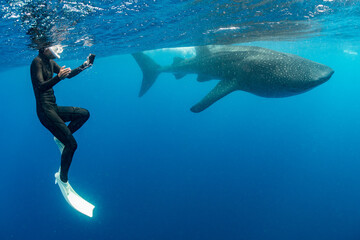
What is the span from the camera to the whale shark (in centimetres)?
575

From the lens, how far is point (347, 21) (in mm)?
13047

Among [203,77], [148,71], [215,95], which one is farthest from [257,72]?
[148,71]

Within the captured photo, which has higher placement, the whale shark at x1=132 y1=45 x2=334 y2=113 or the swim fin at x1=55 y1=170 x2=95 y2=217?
the whale shark at x1=132 y1=45 x2=334 y2=113

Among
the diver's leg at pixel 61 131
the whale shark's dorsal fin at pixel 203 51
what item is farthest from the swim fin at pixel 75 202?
the whale shark's dorsal fin at pixel 203 51

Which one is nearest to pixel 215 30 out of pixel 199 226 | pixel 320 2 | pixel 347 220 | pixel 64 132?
pixel 320 2

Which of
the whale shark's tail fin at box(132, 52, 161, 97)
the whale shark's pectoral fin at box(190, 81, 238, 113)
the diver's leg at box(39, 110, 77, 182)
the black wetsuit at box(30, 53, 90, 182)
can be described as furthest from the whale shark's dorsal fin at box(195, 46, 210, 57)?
the diver's leg at box(39, 110, 77, 182)

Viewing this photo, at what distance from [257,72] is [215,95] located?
1.33 metres

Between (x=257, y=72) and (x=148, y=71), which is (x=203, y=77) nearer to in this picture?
(x=257, y=72)

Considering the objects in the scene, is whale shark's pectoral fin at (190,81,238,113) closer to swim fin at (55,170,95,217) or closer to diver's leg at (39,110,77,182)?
diver's leg at (39,110,77,182)

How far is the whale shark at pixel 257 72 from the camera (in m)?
5.75

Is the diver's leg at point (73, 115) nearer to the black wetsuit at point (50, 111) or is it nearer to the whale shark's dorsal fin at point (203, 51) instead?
the black wetsuit at point (50, 111)

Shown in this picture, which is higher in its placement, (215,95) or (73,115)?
(73,115)

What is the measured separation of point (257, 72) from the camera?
20.9 ft

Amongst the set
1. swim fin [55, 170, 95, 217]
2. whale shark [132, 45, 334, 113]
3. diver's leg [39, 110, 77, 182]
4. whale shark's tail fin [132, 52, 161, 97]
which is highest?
diver's leg [39, 110, 77, 182]
